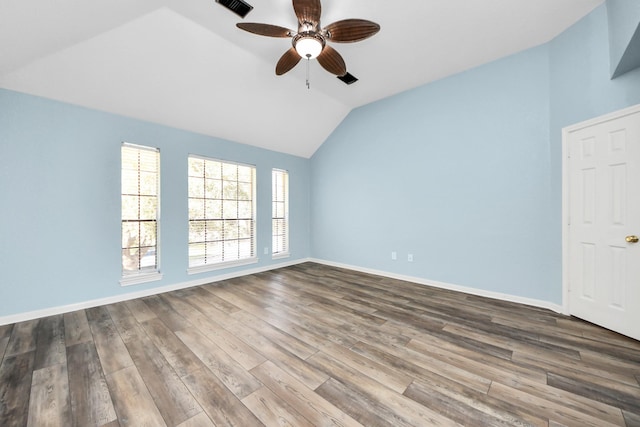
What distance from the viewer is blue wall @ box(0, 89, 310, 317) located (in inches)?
104

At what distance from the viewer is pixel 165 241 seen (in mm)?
3680

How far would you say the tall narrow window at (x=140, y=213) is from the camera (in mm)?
3383

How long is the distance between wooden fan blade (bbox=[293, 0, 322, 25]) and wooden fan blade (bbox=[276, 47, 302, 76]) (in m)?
0.38

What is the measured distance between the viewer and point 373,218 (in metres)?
4.62

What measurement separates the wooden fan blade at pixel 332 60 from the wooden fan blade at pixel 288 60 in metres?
0.25

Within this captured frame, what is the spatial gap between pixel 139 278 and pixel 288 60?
141 inches

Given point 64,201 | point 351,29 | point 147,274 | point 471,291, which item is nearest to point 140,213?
point 64,201

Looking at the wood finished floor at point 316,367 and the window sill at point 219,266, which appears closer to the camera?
the wood finished floor at point 316,367

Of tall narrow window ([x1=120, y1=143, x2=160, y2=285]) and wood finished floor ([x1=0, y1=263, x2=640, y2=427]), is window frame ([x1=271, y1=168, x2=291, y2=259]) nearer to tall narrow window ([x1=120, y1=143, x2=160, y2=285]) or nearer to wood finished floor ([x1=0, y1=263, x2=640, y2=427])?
tall narrow window ([x1=120, y1=143, x2=160, y2=285])

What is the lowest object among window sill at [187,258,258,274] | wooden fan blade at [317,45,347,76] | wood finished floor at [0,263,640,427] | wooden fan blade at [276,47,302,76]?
wood finished floor at [0,263,640,427]

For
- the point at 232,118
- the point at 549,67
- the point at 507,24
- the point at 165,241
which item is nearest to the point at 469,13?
the point at 507,24

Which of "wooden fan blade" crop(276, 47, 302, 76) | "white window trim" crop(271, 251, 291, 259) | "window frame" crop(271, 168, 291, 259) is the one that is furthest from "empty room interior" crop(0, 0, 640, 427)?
"window frame" crop(271, 168, 291, 259)

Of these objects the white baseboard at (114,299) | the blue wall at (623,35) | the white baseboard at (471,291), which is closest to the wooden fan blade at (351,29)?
the blue wall at (623,35)

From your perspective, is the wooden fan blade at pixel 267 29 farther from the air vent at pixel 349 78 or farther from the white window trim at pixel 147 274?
the white window trim at pixel 147 274
